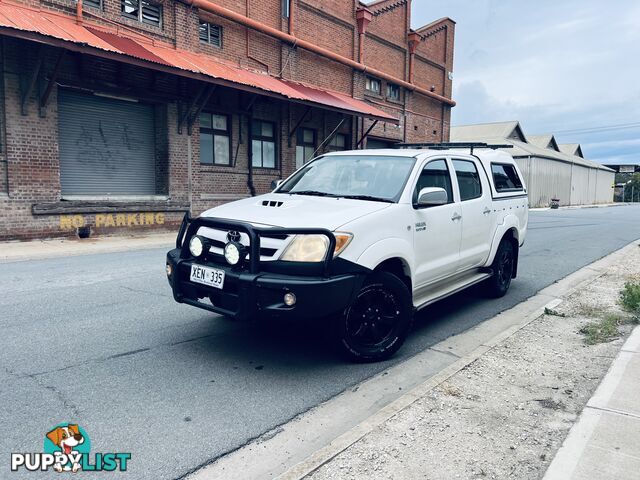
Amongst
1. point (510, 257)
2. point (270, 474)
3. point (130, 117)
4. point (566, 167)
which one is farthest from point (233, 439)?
point (566, 167)

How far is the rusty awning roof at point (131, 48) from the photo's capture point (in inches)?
414

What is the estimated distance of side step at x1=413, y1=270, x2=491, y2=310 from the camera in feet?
16.4

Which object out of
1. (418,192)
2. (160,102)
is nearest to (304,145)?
(160,102)

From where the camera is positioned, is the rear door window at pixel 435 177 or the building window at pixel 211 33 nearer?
the rear door window at pixel 435 177

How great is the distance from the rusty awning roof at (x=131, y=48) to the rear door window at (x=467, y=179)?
29.0 feet

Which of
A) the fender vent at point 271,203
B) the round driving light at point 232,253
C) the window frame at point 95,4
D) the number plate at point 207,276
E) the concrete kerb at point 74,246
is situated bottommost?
the concrete kerb at point 74,246

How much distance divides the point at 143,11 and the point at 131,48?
335 cm

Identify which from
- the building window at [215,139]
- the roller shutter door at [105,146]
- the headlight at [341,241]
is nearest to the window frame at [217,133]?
the building window at [215,139]

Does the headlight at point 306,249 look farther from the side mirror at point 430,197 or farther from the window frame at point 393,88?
the window frame at point 393,88

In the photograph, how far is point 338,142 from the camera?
2356 cm

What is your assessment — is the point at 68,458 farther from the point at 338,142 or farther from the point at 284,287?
the point at 338,142

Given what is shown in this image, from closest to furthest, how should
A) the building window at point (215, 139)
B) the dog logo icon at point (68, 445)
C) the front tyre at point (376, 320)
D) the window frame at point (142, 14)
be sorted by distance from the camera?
1. the dog logo icon at point (68, 445)
2. the front tyre at point (376, 320)
3. the window frame at point (142, 14)
4. the building window at point (215, 139)

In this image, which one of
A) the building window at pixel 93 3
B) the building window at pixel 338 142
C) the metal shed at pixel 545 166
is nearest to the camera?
the building window at pixel 93 3

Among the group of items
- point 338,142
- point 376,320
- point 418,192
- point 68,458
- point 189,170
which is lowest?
point 68,458
